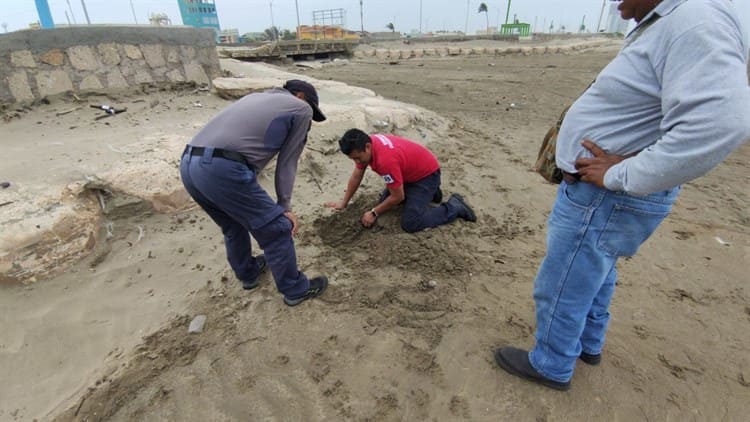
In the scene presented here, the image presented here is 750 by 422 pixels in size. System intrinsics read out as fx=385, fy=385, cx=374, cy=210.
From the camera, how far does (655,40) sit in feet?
3.63

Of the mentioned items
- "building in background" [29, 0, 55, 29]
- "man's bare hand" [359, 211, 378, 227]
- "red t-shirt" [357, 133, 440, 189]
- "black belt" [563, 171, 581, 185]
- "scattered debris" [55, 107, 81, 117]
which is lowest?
"man's bare hand" [359, 211, 378, 227]

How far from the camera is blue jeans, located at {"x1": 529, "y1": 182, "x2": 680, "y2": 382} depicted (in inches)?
51.8

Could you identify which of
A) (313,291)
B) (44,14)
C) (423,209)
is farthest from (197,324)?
Result: (44,14)

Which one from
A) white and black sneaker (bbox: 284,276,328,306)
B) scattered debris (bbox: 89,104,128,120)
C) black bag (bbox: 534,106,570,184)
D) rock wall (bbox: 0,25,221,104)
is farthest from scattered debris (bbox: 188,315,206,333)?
rock wall (bbox: 0,25,221,104)

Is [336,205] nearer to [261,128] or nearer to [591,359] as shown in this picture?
[261,128]

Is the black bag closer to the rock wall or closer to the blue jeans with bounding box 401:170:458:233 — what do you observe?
the blue jeans with bounding box 401:170:458:233

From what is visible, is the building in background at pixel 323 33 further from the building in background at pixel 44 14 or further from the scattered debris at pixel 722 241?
the scattered debris at pixel 722 241

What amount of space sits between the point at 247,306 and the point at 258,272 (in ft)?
0.95

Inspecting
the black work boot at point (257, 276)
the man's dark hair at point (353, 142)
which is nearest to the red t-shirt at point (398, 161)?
the man's dark hair at point (353, 142)

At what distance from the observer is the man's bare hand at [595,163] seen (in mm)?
1255

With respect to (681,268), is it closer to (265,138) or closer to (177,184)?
(265,138)

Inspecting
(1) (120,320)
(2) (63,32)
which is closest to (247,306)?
(1) (120,320)

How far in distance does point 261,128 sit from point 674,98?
1806 millimetres

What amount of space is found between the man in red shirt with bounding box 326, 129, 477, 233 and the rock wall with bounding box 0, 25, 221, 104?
3.65 m
